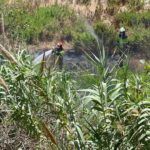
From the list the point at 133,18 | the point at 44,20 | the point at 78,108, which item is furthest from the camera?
the point at 44,20

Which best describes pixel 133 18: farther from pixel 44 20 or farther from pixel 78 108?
pixel 78 108

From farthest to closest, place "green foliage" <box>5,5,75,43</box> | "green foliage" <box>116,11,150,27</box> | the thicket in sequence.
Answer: "green foliage" <box>116,11,150,27</box> → "green foliage" <box>5,5,75,43</box> → the thicket

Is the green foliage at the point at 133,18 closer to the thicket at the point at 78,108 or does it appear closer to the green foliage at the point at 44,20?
the green foliage at the point at 44,20

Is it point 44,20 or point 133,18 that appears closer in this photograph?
point 133,18

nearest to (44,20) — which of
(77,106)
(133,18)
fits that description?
(133,18)

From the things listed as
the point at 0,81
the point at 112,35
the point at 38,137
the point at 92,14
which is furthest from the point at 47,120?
the point at 92,14

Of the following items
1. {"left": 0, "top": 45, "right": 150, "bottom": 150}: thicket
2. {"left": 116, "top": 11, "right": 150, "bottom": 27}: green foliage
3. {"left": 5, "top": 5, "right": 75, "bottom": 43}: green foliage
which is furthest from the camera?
{"left": 116, "top": 11, "right": 150, "bottom": 27}: green foliage

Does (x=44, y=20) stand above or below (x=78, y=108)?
below

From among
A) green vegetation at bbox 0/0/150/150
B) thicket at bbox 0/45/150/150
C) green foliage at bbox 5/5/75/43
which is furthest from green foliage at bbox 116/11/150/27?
thicket at bbox 0/45/150/150

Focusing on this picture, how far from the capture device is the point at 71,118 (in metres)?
3.86

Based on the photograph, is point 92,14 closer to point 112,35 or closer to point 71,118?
point 112,35

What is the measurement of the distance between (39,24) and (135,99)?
1257 cm

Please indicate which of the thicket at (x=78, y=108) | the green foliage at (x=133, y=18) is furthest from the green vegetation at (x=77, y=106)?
the green foliage at (x=133, y=18)

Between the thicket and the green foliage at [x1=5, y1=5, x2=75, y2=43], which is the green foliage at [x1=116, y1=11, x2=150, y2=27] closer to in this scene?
the green foliage at [x1=5, y1=5, x2=75, y2=43]
